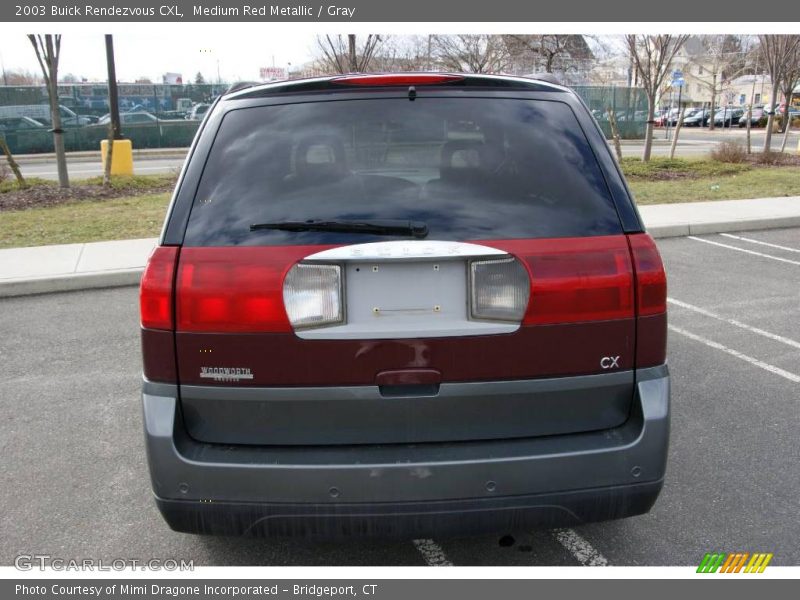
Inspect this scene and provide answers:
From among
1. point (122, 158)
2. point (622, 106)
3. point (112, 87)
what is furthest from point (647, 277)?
point (622, 106)

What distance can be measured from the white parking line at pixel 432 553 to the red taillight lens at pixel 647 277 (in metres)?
1.25

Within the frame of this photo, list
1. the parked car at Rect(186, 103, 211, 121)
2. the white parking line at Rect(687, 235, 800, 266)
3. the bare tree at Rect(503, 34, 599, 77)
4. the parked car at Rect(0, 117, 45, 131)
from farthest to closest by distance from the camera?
the parked car at Rect(186, 103, 211, 121) < the parked car at Rect(0, 117, 45, 131) < the bare tree at Rect(503, 34, 599, 77) < the white parking line at Rect(687, 235, 800, 266)

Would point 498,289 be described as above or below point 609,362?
above

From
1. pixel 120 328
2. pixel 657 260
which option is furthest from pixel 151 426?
pixel 120 328

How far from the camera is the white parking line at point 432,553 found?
2.83 meters

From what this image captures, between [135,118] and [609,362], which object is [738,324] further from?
[135,118]

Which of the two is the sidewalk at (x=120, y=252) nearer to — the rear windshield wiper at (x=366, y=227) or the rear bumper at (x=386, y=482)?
the rear bumper at (x=386, y=482)

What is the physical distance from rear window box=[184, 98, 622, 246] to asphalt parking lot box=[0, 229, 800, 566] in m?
1.37

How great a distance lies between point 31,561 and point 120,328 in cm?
334

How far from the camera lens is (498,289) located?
2318mm

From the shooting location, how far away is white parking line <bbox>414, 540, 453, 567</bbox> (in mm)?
2834

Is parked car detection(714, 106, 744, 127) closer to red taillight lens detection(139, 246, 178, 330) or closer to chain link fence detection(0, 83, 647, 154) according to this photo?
chain link fence detection(0, 83, 647, 154)

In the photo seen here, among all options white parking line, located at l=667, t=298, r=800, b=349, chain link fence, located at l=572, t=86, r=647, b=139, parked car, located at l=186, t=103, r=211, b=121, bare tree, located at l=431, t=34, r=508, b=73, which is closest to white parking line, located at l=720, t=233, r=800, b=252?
white parking line, located at l=667, t=298, r=800, b=349

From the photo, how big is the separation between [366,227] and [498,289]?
47 centimetres
